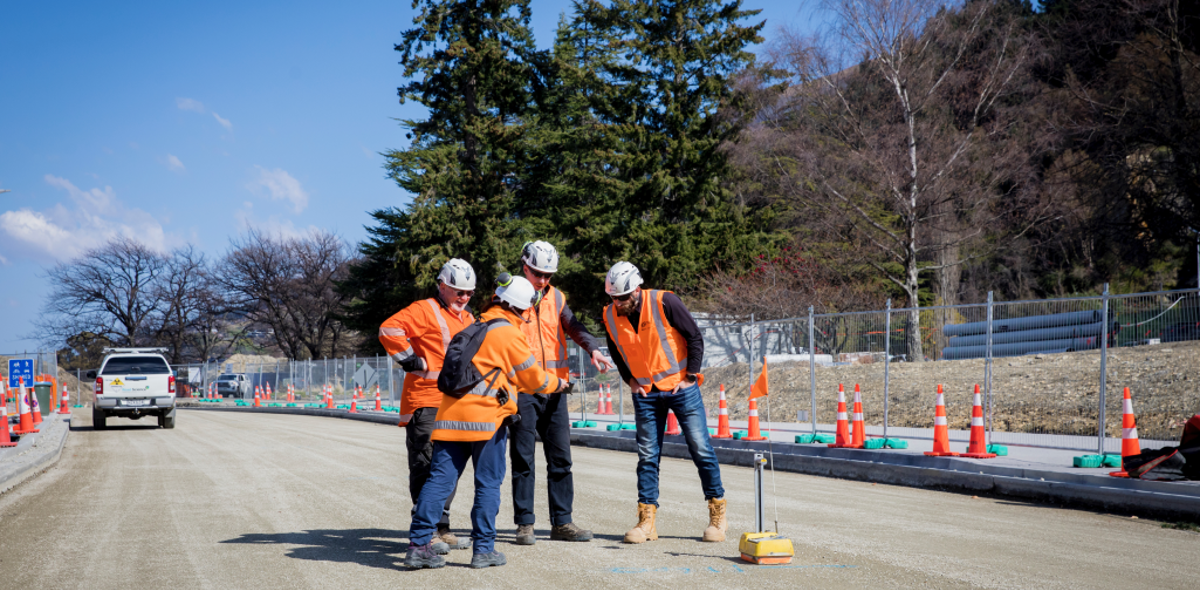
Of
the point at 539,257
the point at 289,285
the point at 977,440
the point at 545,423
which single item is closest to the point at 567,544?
the point at 545,423

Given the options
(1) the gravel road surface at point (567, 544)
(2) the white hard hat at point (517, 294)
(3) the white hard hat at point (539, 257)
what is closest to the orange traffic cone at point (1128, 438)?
(1) the gravel road surface at point (567, 544)

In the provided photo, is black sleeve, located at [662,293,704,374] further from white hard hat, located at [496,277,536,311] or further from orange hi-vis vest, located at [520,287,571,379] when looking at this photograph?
white hard hat, located at [496,277,536,311]

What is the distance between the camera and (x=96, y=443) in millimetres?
19422

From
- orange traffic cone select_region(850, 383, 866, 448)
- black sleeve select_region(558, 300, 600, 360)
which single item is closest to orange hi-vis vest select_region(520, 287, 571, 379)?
black sleeve select_region(558, 300, 600, 360)

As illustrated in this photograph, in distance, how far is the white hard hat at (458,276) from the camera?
6930mm

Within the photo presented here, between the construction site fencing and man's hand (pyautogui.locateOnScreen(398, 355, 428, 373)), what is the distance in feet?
15.5

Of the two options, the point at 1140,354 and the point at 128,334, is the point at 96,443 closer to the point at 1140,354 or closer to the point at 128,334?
the point at 1140,354

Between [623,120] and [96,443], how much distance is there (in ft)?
82.1

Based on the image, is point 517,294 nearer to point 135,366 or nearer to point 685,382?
point 685,382

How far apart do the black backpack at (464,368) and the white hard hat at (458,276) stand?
33.6 inches

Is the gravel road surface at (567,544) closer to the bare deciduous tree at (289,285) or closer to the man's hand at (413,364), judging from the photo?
the man's hand at (413,364)

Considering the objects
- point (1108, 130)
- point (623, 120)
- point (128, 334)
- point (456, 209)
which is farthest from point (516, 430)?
point (128, 334)

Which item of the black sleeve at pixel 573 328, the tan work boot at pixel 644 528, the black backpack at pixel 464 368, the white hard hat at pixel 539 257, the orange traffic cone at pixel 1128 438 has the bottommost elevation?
the tan work boot at pixel 644 528

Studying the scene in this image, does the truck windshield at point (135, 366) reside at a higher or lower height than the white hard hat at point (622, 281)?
lower
